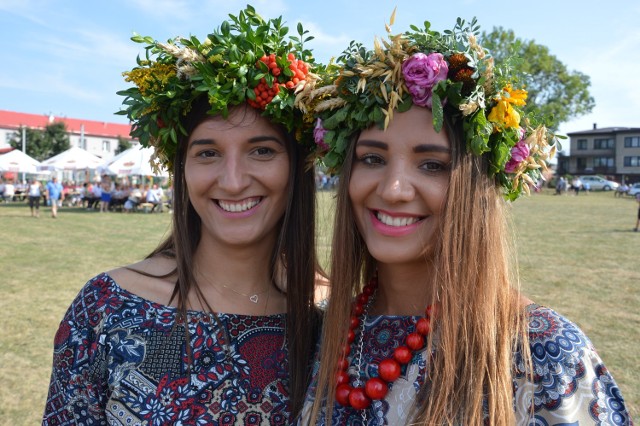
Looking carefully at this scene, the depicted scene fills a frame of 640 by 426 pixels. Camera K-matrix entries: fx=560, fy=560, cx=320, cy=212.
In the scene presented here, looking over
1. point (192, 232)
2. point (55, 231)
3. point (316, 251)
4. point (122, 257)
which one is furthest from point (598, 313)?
point (55, 231)

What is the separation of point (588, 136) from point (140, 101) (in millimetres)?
81038

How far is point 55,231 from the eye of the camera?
17703 mm

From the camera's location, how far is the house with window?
69.4 metres

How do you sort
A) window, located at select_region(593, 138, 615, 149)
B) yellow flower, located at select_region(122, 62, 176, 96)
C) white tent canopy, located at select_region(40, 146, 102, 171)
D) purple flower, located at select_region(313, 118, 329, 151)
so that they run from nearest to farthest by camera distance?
purple flower, located at select_region(313, 118, 329, 151)
yellow flower, located at select_region(122, 62, 176, 96)
white tent canopy, located at select_region(40, 146, 102, 171)
window, located at select_region(593, 138, 615, 149)

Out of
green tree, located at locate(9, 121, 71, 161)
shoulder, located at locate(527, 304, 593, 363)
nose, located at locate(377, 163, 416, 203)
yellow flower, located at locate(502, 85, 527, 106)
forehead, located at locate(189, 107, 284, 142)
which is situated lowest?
shoulder, located at locate(527, 304, 593, 363)

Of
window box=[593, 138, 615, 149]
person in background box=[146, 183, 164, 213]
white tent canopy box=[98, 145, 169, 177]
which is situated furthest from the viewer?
window box=[593, 138, 615, 149]

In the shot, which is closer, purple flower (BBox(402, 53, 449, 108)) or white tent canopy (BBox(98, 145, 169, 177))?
purple flower (BBox(402, 53, 449, 108))

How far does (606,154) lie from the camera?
72438 mm

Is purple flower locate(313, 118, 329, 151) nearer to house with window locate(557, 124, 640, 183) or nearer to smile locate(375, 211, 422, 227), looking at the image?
smile locate(375, 211, 422, 227)

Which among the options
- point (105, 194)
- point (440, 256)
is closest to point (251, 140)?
point (440, 256)

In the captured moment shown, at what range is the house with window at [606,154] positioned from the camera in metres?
69.4

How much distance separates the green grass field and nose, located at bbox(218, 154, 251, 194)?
456mm

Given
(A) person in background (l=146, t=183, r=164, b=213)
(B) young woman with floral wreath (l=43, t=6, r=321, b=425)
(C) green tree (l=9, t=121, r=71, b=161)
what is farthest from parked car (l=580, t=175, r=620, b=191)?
(B) young woman with floral wreath (l=43, t=6, r=321, b=425)

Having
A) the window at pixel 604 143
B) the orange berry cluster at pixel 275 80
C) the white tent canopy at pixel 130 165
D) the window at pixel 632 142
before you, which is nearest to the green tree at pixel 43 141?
the white tent canopy at pixel 130 165
